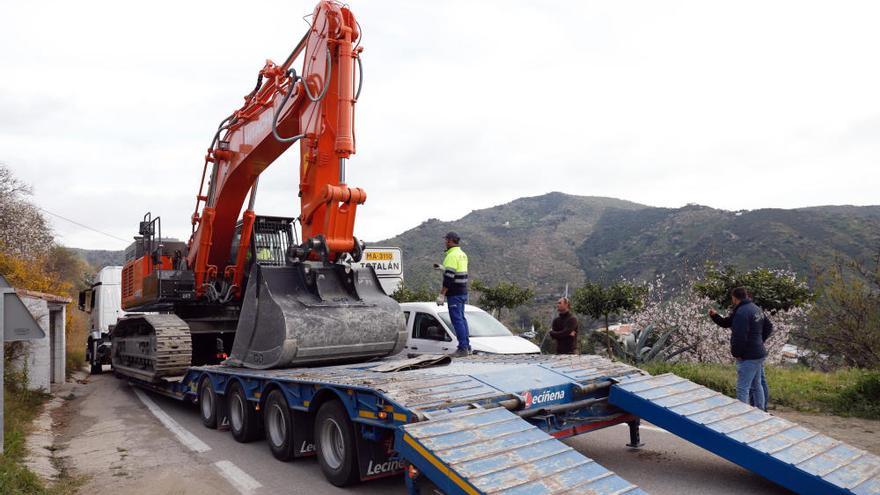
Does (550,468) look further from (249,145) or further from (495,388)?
(249,145)

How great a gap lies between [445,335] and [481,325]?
3.87 ft

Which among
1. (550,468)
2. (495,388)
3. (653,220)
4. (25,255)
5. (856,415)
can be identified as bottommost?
(856,415)

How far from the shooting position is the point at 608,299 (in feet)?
47.5

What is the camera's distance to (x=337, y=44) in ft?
26.1

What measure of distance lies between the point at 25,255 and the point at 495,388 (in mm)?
26164

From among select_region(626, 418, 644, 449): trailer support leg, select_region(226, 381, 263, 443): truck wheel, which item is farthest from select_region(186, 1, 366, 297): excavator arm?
select_region(626, 418, 644, 449): trailer support leg

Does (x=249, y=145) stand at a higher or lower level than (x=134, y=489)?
higher

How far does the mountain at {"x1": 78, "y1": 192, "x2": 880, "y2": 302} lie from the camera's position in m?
39.8

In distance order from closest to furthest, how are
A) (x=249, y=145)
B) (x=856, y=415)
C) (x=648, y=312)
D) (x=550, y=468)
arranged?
(x=550, y=468) → (x=856, y=415) → (x=249, y=145) → (x=648, y=312)

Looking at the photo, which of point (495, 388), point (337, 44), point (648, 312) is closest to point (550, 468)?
point (495, 388)

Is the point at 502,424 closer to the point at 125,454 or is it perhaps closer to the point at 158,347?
the point at 125,454

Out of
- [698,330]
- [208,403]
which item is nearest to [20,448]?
[208,403]

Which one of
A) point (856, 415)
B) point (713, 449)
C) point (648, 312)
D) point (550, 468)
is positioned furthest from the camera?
point (648, 312)

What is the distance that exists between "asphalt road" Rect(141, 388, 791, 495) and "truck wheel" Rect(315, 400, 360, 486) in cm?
14
